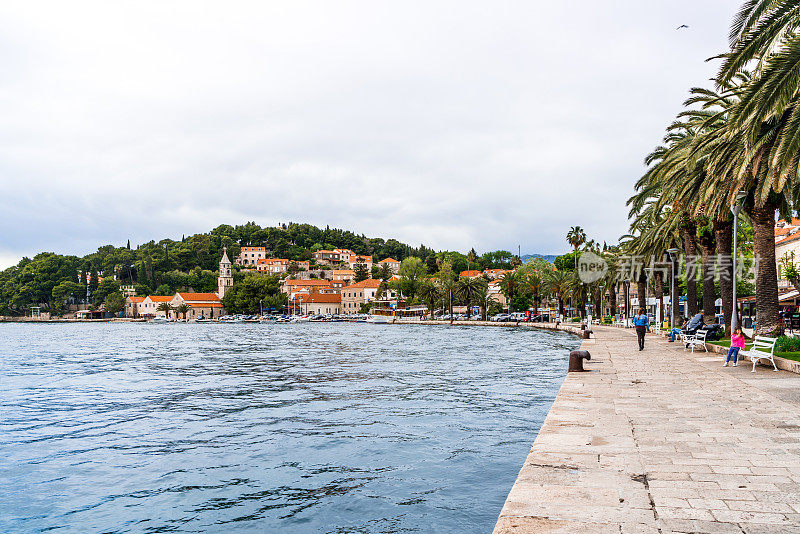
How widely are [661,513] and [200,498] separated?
20.4 ft

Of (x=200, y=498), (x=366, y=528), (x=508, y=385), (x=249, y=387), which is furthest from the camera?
(x=249, y=387)

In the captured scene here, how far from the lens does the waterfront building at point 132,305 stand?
174 m

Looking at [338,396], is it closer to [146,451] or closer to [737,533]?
[146,451]

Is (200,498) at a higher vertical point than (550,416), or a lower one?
lower

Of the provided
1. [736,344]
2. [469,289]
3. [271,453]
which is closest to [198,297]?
[469,289]

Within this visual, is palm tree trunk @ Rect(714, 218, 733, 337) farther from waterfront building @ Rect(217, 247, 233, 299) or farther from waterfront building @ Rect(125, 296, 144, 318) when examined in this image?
waterfront building @ Rect(125, 296, 144, 318)

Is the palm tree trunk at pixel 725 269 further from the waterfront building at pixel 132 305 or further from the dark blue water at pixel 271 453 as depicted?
the waterfront building at pixel 132 305

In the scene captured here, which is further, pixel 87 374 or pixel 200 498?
pixel 87 374

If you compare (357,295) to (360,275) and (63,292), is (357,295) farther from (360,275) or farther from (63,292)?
(63,292)

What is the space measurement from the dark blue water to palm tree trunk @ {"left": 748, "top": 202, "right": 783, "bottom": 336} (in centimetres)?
666

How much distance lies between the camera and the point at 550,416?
9555mm

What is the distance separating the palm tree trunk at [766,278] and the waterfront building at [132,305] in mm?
175262

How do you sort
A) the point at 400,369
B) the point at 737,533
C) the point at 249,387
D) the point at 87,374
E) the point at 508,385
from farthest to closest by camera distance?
the point at 87,374
the point at 400,369
the point at 249,387
the point at 508,385
the point at 737,533

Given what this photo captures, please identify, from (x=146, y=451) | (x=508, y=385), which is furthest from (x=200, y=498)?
(x=508, y=385)
